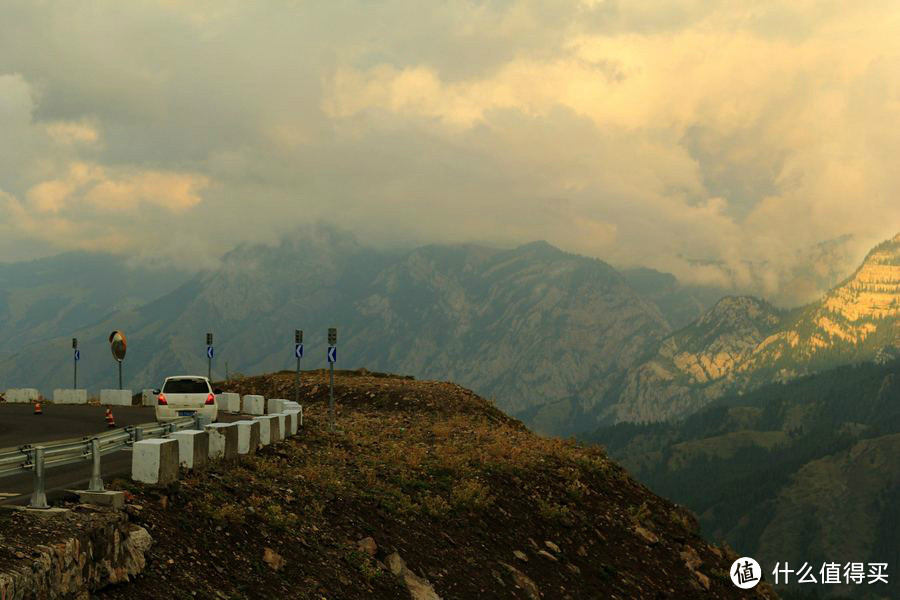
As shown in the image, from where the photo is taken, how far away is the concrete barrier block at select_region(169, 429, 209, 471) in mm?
17484

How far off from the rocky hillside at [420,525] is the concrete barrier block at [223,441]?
56 cm

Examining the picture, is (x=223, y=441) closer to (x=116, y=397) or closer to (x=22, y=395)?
(x=116, y=397)

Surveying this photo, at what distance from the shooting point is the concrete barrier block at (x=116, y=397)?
48.1 m

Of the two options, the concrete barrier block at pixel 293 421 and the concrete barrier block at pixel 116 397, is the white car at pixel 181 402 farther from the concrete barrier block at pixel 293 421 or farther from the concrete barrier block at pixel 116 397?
the concrete barrier block at pixel 116 397

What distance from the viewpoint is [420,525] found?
20.4m

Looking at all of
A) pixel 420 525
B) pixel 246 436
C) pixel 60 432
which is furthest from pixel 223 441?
pixel 60 432

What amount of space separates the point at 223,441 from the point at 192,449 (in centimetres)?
242

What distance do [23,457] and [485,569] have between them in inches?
397

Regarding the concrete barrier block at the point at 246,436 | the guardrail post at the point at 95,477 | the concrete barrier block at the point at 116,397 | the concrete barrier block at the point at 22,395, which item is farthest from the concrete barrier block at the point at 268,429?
the concrete barrier block at the point at 22,395

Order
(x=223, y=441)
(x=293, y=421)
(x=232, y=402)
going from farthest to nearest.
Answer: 1. (x=232, y=402)
2. (x=293, y=421)
3. (x=223, y=441)

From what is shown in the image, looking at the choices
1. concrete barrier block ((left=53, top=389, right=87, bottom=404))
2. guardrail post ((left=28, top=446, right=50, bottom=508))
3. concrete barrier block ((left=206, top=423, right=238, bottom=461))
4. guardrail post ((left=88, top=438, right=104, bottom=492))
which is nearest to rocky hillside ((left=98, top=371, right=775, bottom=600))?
concrete barrier block ((left=206, top=423, right=238, bottom=461))

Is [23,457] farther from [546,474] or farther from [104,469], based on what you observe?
[546,474]

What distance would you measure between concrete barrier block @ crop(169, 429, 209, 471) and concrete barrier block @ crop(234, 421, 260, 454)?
2678 millimetres

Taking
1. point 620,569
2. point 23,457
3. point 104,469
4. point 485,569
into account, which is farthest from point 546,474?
point 23,457
